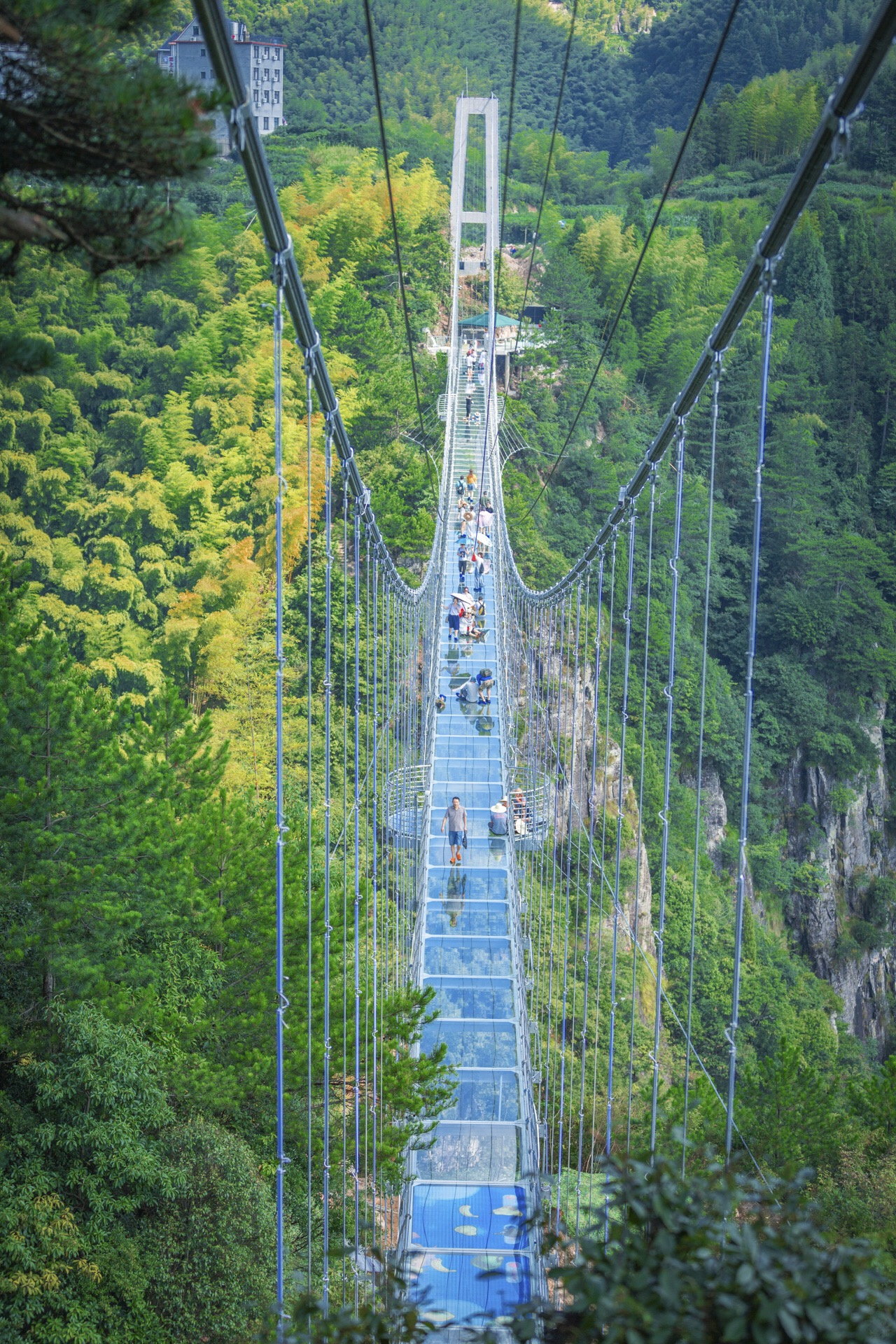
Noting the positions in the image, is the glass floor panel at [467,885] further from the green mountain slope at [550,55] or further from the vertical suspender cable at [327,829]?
the green mountain slope at [550,55]

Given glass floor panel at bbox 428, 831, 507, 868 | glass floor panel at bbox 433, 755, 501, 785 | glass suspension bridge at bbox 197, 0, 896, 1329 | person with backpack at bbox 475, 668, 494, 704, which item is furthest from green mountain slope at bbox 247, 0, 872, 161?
glass floor panel at bbox 428, 831, 507, 868

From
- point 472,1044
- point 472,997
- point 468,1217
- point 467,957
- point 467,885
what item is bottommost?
point 468,1217

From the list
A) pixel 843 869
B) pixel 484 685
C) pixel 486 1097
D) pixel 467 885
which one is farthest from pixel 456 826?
pixel 843 869

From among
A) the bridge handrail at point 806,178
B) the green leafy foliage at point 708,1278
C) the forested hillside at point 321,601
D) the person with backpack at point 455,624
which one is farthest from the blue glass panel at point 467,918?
the green leafy foliage at point 708,1278

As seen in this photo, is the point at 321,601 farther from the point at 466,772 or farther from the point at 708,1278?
the point at 708,1278

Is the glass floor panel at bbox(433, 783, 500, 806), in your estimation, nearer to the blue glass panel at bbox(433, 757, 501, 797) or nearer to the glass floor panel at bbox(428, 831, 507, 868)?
the blue glass panel at bbox(433, 757, 501, 797)

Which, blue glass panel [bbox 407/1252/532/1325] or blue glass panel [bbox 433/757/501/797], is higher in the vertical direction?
blue glass panel [bbox 433/757/501/797]

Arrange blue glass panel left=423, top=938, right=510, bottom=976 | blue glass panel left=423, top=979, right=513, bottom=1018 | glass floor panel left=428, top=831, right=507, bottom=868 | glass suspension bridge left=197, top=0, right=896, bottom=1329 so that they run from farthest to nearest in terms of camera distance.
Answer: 1. glass floor panel left=428, top=831, right=507, bottom=868
2. blue glass panel left=423, top=938, right=510, bottom=976
3. blue glass panel left=423, top=979, right=513, bottom=1018
4. glass suspension bridge left=197, top=0, right=896, bottom=1329
